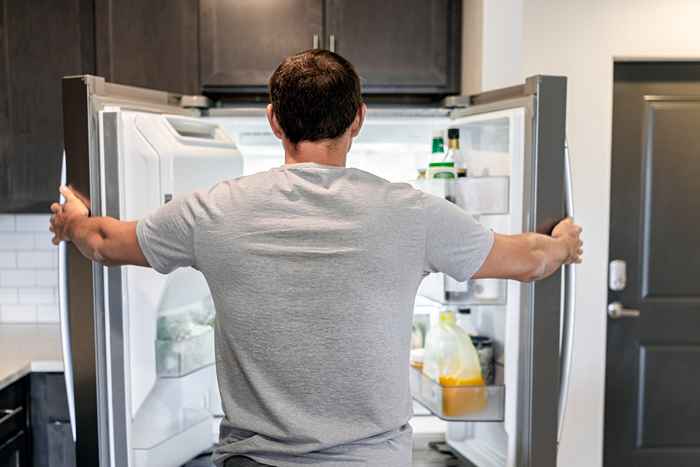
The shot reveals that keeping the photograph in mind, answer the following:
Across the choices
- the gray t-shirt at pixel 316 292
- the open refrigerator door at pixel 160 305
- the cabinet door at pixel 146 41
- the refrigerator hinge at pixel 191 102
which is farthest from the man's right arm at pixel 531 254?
the cabinet door at pixel 146 41

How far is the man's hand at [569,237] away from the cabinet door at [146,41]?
143cm

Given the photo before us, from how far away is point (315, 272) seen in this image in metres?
1.24

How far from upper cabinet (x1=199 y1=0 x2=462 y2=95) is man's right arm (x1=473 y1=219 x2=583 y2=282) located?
1.05 m

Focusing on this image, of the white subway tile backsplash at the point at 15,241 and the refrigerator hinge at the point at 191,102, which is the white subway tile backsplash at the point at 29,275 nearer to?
the white subway tile backsplash at the point at 15,241

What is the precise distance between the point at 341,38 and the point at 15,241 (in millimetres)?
1459

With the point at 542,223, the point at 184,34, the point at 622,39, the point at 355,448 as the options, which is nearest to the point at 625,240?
the point at 622,39

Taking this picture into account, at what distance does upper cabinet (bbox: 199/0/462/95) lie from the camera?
255 cm

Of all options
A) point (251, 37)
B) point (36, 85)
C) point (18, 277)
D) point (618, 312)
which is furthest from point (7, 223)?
point (618, 312)

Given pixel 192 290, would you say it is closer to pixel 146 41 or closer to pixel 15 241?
pixel 146 41

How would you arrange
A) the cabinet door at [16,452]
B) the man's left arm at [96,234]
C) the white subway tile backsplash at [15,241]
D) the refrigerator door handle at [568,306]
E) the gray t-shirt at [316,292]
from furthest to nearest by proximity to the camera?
the white subway tile backsplash at [15,241], the cabinet door at [16,452], the refrigerator door handle at [568,306], the man's left arm at [96,234], the gray t-shirt at [316,292]

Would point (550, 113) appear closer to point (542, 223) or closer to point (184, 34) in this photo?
point (542, 223)

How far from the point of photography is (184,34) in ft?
8.33

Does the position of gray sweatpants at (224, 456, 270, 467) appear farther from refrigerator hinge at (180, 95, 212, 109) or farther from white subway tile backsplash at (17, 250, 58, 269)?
white subway tile backsplash at (17, 250, 58, 269)

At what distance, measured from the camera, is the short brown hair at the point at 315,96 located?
4.22ft
